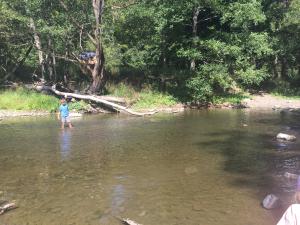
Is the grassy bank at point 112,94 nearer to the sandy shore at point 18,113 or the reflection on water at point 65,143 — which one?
the sandy shore at point 18,113

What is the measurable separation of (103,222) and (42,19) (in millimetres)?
24270

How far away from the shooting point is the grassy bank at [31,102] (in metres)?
31.7

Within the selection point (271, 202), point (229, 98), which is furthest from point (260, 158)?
point (229, 98)

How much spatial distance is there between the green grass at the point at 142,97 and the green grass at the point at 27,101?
5201 millimetres

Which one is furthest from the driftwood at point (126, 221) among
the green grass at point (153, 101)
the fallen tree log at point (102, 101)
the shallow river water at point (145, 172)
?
the green grass at point (153, 101)

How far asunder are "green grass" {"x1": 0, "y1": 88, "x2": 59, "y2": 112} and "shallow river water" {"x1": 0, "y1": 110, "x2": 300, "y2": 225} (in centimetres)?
640

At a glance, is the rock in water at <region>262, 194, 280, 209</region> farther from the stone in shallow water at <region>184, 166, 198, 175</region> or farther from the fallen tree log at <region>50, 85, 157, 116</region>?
the fallen tree log at <region>50, 85, 157, 116</region>

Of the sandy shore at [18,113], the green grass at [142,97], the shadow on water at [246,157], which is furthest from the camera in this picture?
the green grass at [142,97]

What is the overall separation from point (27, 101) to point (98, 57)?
6.33 meters

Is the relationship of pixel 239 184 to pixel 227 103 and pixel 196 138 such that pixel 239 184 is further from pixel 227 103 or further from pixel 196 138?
pixel 227 103

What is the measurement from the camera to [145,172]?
14.9 m

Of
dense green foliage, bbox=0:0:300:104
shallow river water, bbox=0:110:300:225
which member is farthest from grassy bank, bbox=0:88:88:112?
shallow river water, bbox=0:110:300:225

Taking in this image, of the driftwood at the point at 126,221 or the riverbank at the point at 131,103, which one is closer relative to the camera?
the driftwood at the point at 126,221

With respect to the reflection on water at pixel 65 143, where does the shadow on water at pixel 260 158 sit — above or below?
above
